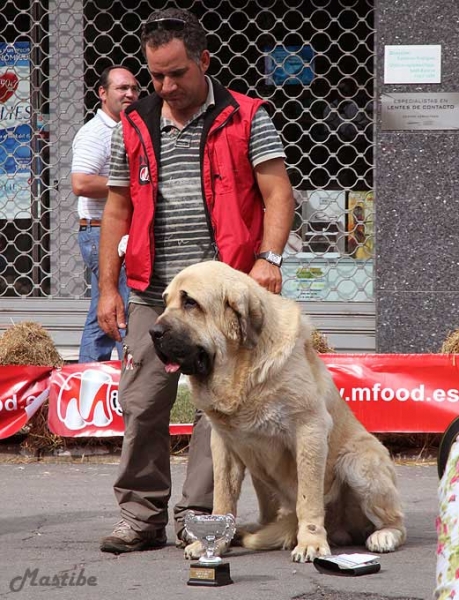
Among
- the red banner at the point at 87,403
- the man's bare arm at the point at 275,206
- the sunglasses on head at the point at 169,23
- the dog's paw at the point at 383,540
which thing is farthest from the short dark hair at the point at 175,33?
the red banner at the point at 87,403

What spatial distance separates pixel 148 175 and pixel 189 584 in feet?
5.98

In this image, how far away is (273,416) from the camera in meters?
5.14

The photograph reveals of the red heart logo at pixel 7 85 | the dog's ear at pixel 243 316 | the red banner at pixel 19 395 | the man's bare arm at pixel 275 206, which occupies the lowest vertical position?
→ the red banner at pixel 19 395

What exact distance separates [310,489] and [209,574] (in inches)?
24.1

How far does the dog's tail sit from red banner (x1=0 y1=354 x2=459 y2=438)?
243cm

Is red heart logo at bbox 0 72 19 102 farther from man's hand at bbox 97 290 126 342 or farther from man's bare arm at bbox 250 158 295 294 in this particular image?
man's bare arm at bbox 250 158 295 294

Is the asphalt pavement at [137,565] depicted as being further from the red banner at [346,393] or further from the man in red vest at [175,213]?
the red banner at [346,393]

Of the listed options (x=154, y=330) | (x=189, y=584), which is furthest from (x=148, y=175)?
(x=189, y=584)

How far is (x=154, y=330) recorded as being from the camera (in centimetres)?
500

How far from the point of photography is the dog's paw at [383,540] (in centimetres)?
540

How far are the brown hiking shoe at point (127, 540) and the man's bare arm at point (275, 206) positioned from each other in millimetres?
1246

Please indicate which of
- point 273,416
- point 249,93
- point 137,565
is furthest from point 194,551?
point 249,93

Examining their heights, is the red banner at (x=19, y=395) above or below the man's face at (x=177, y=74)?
below

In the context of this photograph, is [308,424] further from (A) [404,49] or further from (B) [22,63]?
(B) [22,63]
